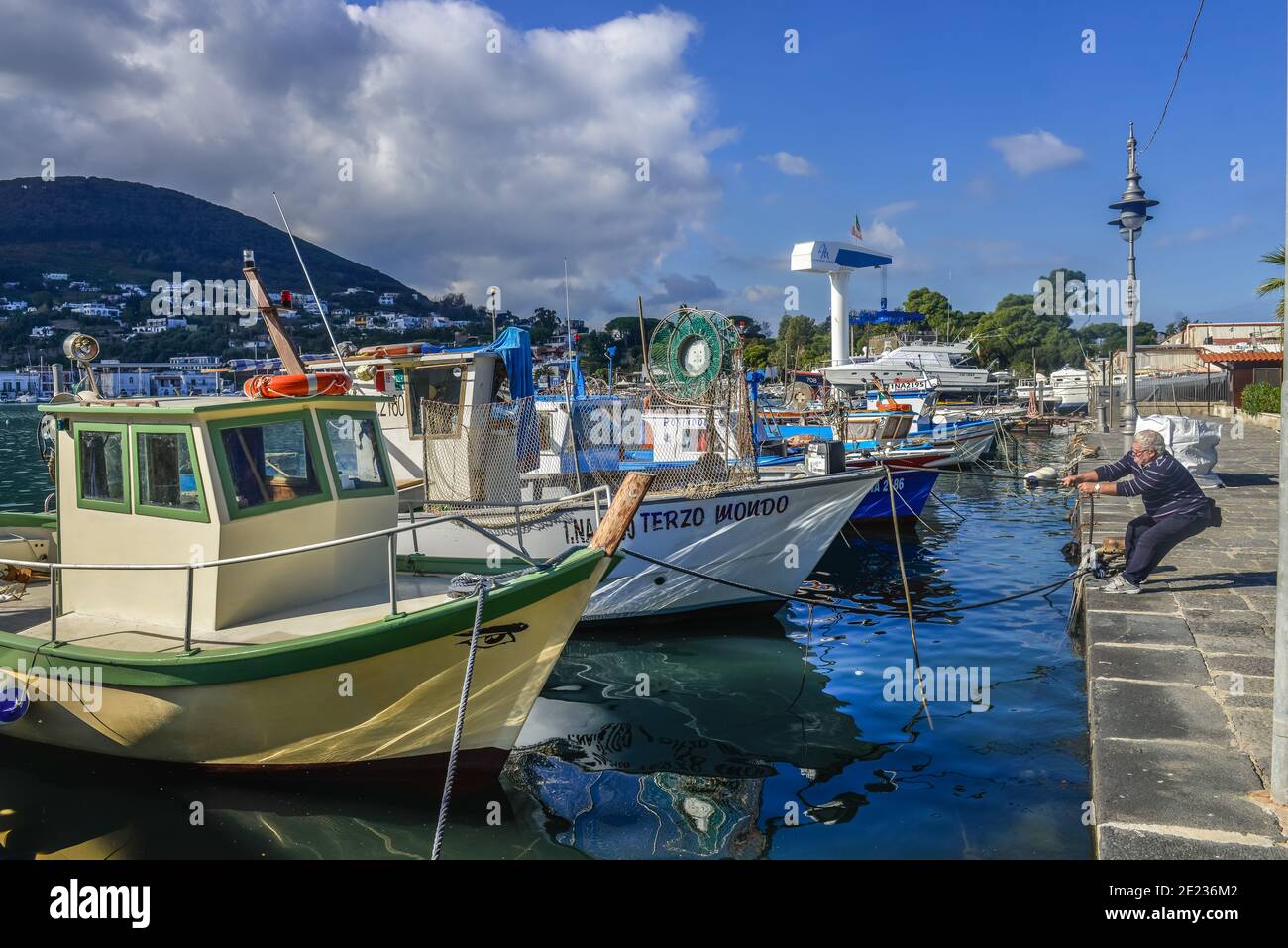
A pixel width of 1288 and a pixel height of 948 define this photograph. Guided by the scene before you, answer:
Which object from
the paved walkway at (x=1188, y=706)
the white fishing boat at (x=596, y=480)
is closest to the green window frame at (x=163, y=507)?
the white fishing boat at (x=596, y=480)

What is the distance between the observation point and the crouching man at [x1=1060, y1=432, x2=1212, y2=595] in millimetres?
8000

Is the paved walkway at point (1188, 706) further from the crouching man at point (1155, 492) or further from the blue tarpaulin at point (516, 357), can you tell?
the blue tarpaulin at point (516, 357)

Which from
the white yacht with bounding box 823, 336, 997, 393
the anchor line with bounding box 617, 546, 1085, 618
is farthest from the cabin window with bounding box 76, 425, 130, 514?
the white yacht with bounding box 823, 336, 997, 393

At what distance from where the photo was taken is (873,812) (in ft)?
20.5

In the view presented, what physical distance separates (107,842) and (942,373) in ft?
165

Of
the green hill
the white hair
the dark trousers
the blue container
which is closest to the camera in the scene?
the dark trousers

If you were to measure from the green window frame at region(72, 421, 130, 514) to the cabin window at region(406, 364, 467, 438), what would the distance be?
14.8 feet

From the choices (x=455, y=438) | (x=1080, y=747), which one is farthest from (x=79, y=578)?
(x=1080, y=747)

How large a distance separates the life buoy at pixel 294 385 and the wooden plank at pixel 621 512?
9.39 ft

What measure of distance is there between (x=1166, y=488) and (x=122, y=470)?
9327mm

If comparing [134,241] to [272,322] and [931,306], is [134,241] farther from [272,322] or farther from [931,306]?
[272,322]

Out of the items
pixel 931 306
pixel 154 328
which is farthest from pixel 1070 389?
pixel 154 328

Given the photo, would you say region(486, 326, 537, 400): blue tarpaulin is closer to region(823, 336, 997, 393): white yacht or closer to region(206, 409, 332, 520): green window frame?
region(206, 409, 332, 520): green window frame
